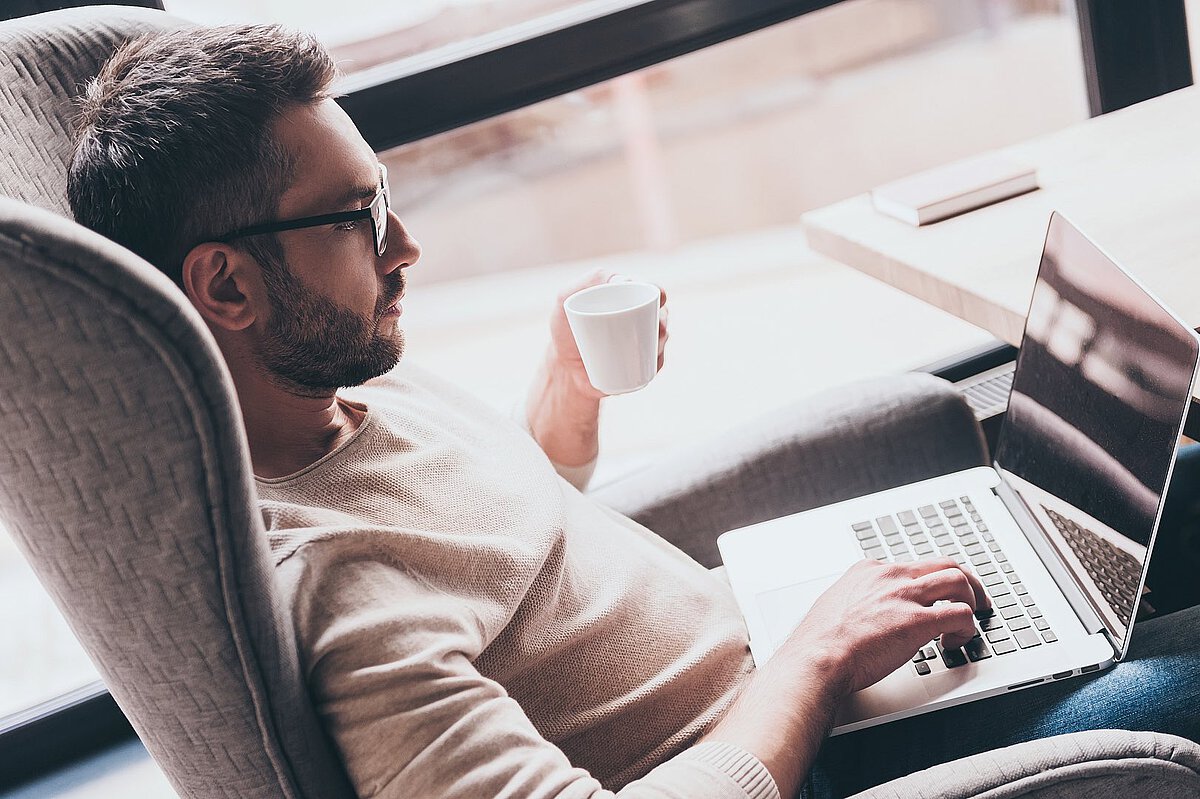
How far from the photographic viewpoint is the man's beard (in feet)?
2.93

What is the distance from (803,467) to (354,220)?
1.91 ft

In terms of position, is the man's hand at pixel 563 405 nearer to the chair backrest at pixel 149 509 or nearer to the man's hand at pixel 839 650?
the man's hand at pixel 839 650

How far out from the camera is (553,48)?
5.12 ft

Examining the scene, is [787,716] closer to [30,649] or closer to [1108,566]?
[1108,566]

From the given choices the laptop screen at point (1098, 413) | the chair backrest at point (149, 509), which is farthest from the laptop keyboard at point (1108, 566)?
the chair backrest at point (149, 509)

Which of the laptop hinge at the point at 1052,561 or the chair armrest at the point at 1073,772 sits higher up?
the chair armrest at the point at 1073,772

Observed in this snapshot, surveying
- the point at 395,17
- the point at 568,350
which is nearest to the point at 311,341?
the point at 568,350

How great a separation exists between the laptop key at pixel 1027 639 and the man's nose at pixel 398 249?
620 millimetres

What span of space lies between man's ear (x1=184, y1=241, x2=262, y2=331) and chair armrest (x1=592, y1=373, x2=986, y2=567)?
0.50 metres

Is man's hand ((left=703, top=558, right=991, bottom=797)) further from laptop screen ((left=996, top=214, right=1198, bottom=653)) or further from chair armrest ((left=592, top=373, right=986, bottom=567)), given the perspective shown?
chair armrest ((left=592, top=373, right=986, bottom=567))

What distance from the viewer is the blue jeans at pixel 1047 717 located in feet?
2.83

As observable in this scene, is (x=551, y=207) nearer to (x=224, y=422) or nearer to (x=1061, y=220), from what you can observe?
(x=1061, y=220)

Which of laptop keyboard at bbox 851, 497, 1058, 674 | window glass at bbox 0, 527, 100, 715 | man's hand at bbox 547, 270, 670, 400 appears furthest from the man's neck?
window glass at bbox 0, 527, 100, 715

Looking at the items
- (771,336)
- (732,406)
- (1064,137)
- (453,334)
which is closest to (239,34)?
(1064,137)
